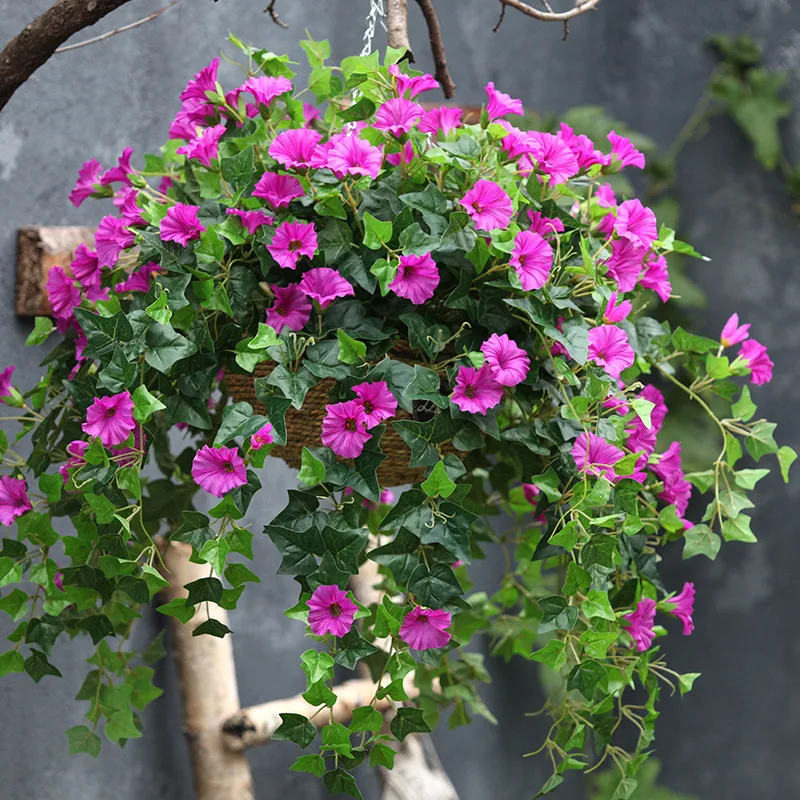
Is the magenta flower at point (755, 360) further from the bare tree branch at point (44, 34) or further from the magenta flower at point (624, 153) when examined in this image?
the bare tree branch at point (44, 34)

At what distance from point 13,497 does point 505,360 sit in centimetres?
45

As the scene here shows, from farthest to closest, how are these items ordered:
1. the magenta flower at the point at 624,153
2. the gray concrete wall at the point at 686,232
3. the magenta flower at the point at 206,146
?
1. the gray concrete wall at the point at 686,232
2. the magenta flower at the point at 624,153
3. the magenta flower at the point at 206,146

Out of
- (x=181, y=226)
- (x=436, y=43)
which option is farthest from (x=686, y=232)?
(x=181, y=226)

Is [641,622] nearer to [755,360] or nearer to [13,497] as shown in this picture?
[755,360]

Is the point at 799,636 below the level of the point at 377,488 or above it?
below

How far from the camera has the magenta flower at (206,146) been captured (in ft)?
2.90

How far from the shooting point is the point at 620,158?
39.8 inches

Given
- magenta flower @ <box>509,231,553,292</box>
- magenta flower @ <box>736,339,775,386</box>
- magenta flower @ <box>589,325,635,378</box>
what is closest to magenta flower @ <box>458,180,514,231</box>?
magenta flower @ <box>509,231,553,292</box>

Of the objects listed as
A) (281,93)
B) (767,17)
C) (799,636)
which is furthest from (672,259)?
(281,93)

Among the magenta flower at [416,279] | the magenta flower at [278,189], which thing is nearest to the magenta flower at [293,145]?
the magenta flower at [278,189]

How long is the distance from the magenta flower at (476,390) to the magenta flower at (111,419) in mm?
255

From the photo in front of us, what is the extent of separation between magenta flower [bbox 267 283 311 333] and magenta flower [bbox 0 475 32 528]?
27cm

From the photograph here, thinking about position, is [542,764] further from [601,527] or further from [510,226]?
[510,226]

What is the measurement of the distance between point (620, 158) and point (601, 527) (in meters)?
0.39
